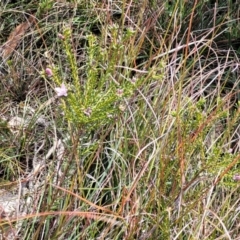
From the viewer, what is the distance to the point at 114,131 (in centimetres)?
180

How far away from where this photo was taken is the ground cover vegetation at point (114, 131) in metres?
1.52

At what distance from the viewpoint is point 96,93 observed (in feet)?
4.72

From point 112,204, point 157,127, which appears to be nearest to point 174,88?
point 157,127

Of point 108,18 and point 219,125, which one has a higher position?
point 108,18

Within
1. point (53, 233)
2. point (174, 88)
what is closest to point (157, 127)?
point (174, 88)

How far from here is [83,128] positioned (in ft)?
4.79

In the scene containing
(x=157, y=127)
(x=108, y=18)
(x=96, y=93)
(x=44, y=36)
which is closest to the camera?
(x=96, y=93)

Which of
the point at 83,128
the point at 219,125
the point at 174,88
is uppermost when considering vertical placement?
the point at 83,128

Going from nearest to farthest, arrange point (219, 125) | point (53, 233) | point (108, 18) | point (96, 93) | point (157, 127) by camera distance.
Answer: point (96, 93) < point (53, 233) < point (157, 127) < point (219, 125) < point (108, 18)

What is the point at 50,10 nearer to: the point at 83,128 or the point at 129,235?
the point at 83,128

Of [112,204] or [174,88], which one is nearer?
[112,204]

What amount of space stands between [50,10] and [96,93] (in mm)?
927

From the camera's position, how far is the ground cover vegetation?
152cm

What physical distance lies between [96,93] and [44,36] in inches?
34.5
